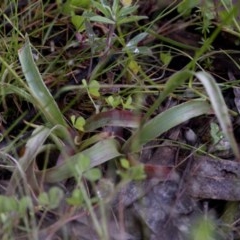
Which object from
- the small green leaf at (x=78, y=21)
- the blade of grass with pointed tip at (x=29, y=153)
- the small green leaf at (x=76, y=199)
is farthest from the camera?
the small green leaf at (x=78, y=21)

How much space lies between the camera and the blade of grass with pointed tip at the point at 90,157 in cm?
130

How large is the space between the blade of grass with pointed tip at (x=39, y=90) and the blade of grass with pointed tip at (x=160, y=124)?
0.56 feet

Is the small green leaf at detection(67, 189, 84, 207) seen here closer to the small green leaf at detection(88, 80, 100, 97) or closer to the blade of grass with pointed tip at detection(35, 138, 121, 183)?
the blade of grass with pointed tip at detection(35, 138, 121, 183)

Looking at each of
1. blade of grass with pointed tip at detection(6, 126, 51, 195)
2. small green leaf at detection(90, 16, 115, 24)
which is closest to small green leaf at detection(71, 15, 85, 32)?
small green leaf at detection(90, 16, 115, 24)

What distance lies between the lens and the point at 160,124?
1333 millimetres

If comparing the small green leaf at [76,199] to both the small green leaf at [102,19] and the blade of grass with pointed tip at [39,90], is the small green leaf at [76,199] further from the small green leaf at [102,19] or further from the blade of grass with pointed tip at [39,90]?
the small green leaf at [102,19]

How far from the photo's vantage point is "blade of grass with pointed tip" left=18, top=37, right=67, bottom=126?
1370 millimetres

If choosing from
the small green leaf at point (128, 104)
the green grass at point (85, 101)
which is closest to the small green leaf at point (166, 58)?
the green grass at point (85, 101)

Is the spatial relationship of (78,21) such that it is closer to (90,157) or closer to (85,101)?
(85,101)

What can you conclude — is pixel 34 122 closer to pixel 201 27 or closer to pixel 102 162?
pixel 102 162

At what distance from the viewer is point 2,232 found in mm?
1131

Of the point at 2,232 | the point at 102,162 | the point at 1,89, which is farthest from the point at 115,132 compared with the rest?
the point at 2,232

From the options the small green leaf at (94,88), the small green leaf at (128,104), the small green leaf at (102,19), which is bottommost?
the small green leaf at (128,104)

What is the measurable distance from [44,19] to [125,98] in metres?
0.38
